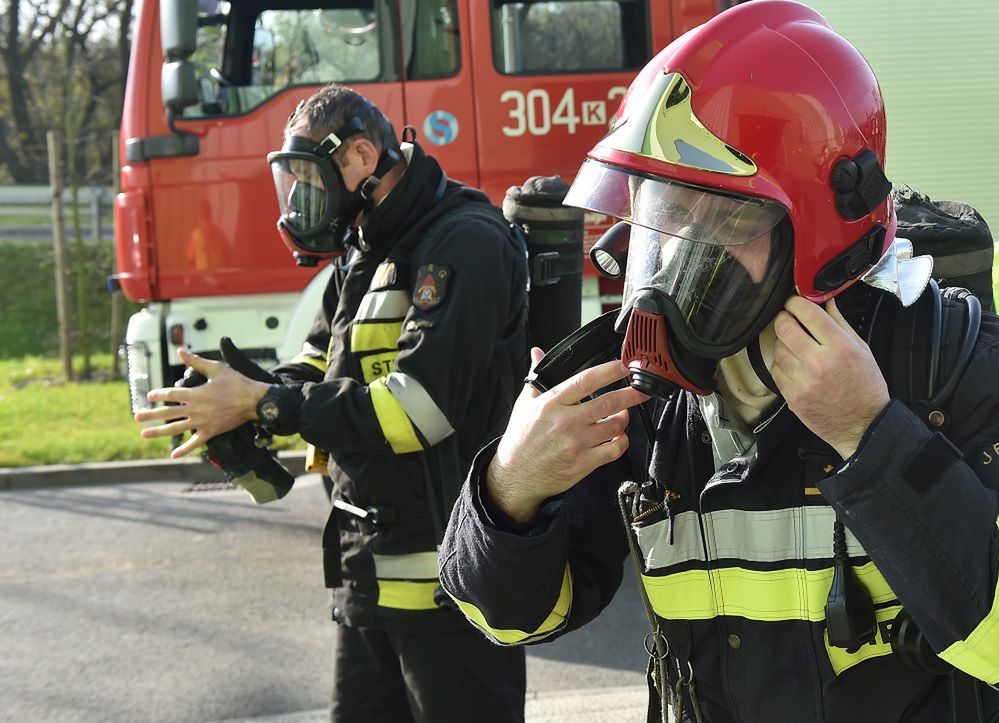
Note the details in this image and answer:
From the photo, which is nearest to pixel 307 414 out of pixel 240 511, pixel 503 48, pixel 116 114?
pixel 503 48

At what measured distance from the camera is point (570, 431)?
56.1 inches

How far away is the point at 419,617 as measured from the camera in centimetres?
260

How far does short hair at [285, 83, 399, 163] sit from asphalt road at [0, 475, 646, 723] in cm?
209

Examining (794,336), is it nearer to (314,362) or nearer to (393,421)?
(393,421)

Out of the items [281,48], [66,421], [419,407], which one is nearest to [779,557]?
[419,407]

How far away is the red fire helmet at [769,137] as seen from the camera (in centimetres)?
143

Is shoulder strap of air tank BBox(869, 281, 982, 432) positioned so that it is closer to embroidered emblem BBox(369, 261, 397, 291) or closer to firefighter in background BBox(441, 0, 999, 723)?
firefighter in background BBox(441, 0, 999, 723)

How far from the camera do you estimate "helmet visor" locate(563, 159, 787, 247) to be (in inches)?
56.1

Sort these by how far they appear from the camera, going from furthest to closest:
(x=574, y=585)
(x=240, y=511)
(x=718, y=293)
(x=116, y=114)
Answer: (x=116, y=114), (x=240, y=511), (x=574, y=585), (x=718, y=293)

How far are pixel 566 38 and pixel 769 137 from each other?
443cm

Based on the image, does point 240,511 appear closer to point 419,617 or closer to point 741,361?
point 419,617

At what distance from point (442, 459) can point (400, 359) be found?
0.26 m

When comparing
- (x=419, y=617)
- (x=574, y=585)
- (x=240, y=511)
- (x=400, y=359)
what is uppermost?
(x=400, y=359)

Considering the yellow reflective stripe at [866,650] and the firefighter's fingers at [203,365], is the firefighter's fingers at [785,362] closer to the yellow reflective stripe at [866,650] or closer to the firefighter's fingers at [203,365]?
the yellow reflective stripe at [866,650]
